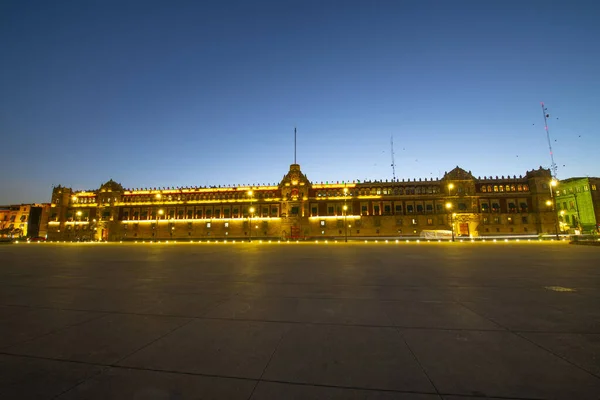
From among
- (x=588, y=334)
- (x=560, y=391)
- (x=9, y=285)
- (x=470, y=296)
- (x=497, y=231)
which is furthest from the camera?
(x=497, y=231)

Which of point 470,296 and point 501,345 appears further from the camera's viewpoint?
point 470,296

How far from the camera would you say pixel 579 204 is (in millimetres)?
66125

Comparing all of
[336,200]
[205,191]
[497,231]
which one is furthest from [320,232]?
[497,231]

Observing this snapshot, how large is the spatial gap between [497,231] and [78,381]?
7778 centimetres

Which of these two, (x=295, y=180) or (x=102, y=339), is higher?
(x=295, y=180)

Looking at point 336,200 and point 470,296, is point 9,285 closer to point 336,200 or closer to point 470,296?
point 470,296

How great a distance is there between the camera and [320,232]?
66625 mm

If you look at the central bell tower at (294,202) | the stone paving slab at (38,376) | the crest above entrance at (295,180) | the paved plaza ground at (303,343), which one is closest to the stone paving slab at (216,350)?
the paved plaza ground at (303,343)

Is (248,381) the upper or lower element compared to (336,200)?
lower

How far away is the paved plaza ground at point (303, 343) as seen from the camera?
2.71 meters

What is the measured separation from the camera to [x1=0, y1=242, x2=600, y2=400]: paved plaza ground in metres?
2.71

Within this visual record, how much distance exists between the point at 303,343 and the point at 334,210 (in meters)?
64.2

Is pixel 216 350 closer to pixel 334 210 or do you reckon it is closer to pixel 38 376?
pixel 38 376

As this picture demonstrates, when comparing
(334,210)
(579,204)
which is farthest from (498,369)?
(579,204)
